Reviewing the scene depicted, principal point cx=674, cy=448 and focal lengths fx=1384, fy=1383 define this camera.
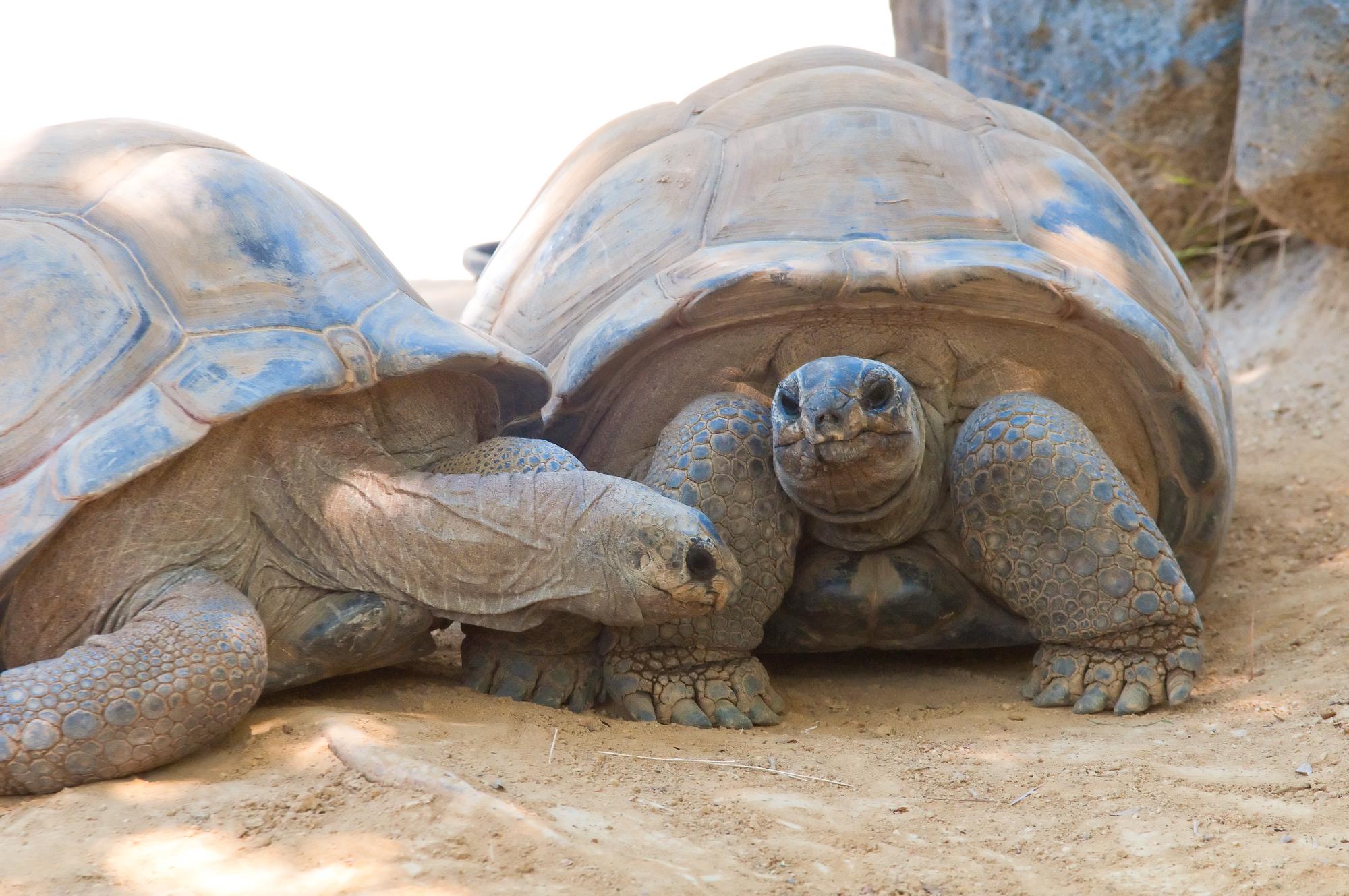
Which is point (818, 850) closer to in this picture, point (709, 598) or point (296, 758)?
point (709, 598)

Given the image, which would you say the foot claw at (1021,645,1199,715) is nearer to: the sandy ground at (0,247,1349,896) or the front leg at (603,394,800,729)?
the sandy ground at (0,247,1349,896)

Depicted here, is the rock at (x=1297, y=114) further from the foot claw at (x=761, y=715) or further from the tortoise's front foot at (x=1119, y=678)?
the foot claw at (x=761, y=715)

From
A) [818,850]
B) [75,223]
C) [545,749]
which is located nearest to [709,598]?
[545,749]

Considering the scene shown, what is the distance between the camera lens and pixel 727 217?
378 cm

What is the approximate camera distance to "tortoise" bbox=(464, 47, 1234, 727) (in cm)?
329

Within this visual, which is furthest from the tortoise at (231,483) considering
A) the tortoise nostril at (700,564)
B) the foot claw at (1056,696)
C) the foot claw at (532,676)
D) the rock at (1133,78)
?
the rock at (1133,78)

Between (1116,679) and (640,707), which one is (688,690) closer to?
(640,707)

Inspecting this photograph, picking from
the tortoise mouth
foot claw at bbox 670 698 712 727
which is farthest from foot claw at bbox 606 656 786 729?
the tortoise mouth

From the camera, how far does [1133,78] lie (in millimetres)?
6586

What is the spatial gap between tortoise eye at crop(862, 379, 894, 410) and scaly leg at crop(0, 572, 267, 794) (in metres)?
1.41

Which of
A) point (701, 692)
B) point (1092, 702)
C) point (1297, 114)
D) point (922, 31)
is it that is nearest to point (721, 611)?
point (701, 692)

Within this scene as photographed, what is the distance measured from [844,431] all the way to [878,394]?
125 millimetres

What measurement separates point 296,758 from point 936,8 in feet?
21.7

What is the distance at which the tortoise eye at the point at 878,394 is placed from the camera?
10.2 feet
